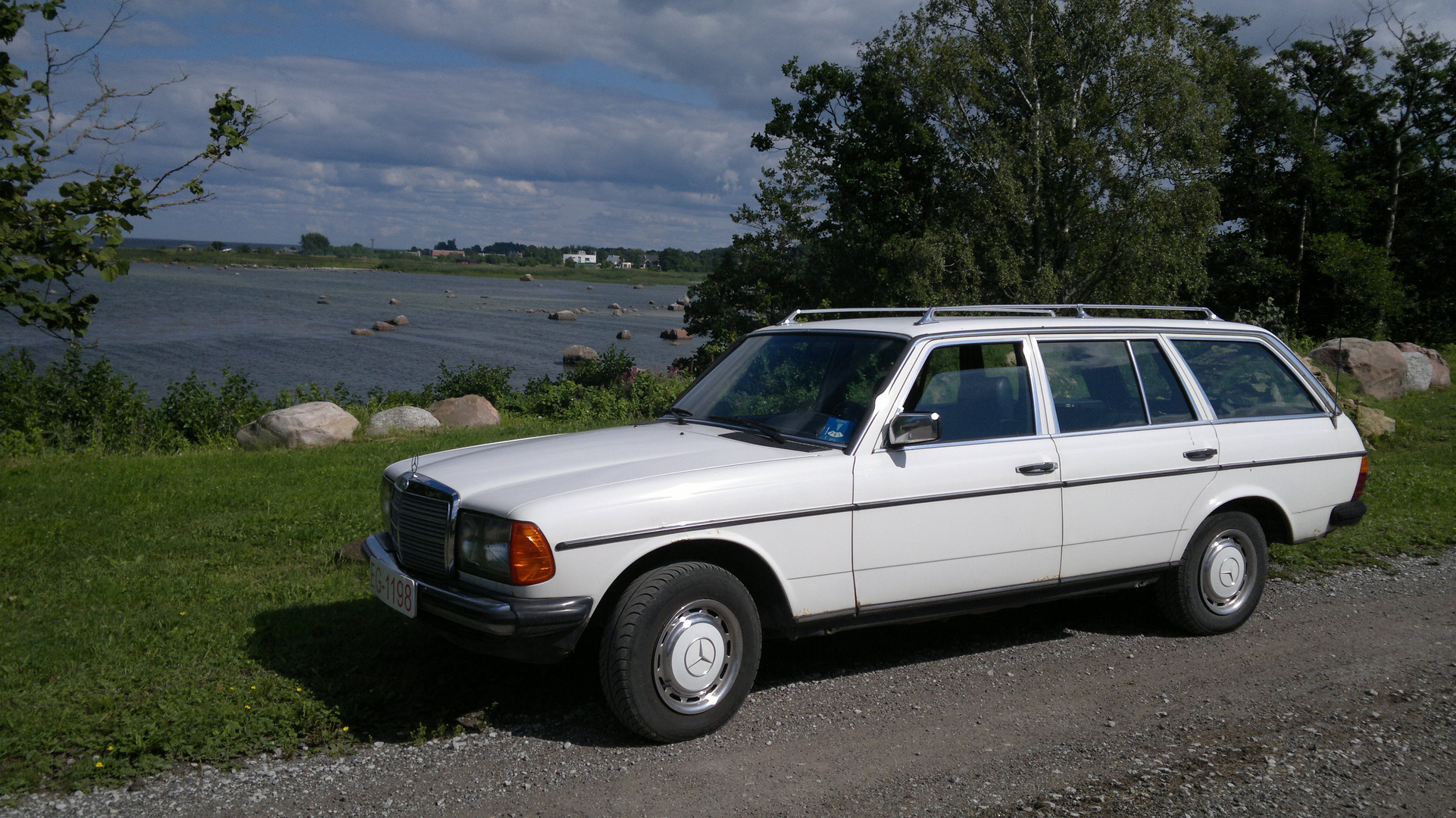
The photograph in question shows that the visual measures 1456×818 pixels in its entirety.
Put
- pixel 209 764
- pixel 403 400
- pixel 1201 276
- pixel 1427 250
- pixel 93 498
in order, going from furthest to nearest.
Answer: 1. pixel 1427 250
2. pixel 1201 276
3. pixel 403 400
4. pixel 93 498
5. pixel 209 764

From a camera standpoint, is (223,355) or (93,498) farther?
(223,355)

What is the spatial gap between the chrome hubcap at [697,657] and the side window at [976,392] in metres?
1.51

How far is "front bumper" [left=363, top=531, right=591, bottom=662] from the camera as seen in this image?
4043 mm

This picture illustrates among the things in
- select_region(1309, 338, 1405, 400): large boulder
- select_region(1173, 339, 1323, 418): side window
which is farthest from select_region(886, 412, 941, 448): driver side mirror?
select_region(1309, 338, 1405, 400): large boulder

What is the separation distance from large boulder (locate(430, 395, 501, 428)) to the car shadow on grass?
13.1 metres

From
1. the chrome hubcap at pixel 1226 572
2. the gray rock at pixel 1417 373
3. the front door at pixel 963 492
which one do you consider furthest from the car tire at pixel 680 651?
the gray rock at pixel 1417 373

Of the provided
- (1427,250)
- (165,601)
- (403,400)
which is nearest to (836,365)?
(165,601)

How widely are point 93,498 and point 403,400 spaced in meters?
12.2

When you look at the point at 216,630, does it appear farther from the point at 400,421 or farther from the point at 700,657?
the point at 400,421

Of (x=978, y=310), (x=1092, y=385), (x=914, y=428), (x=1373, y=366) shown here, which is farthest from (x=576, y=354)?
(x=914, y=428)

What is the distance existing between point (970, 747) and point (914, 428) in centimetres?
145

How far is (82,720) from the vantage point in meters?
4.42

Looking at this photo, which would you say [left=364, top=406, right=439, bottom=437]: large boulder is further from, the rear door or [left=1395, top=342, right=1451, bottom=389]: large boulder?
[left=1395, top=342, right=1451, bottom=389]: large boulder

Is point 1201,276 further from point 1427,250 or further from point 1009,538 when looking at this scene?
point 1009,538
